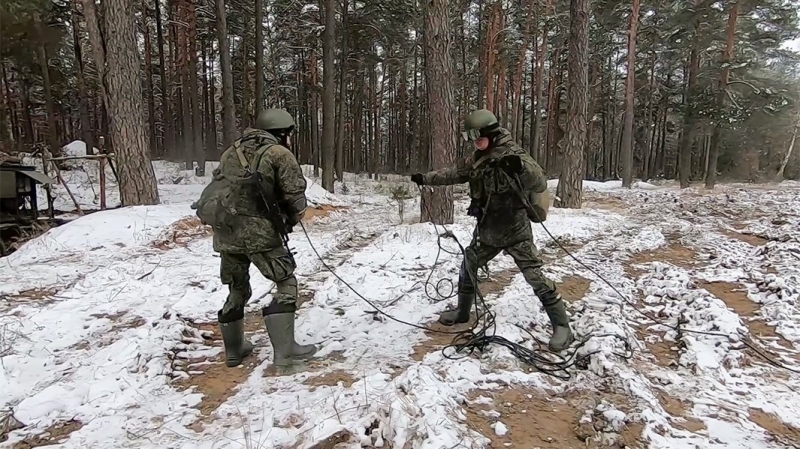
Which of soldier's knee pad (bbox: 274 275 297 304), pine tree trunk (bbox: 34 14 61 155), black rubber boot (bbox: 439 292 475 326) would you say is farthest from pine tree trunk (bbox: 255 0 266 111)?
soldier's knee pad (bbox: 274 275 297 304)

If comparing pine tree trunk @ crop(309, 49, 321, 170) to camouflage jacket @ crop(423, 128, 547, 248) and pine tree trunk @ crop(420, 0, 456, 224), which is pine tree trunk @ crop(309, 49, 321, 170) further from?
camouflage jacket @ crop(423, 128, 547, 248)

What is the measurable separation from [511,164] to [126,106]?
8.96 meters

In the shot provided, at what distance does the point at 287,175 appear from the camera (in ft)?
11.9

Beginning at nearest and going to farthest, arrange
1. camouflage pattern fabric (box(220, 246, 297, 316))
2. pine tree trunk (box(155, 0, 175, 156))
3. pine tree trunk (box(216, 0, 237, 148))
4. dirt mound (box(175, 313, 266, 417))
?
dirt mound (box(175, 313, 266, 417)), camouflage pattern fabric (box(220, 246, 297, 316)), pine tree trunk (box(216, 0, 237, 148)), pine tree trunk (box(155, 0, 175, 156))

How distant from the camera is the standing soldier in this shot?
11.7 feet

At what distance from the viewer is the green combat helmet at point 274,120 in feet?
12.4

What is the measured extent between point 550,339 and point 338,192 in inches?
590

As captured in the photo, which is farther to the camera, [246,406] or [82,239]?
[82,239]

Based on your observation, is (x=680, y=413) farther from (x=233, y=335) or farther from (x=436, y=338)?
(x=233, y=335)

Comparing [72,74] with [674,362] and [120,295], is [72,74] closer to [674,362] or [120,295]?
[120,295]

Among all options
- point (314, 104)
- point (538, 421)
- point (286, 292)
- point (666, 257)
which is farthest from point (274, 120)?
point (314, 104)

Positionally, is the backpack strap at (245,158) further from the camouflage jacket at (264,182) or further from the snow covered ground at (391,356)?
the snow covered ground at (391,356)

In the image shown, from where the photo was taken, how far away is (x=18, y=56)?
794 inches

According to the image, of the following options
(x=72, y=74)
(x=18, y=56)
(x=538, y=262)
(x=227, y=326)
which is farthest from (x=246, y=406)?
(x=72, y=74)
